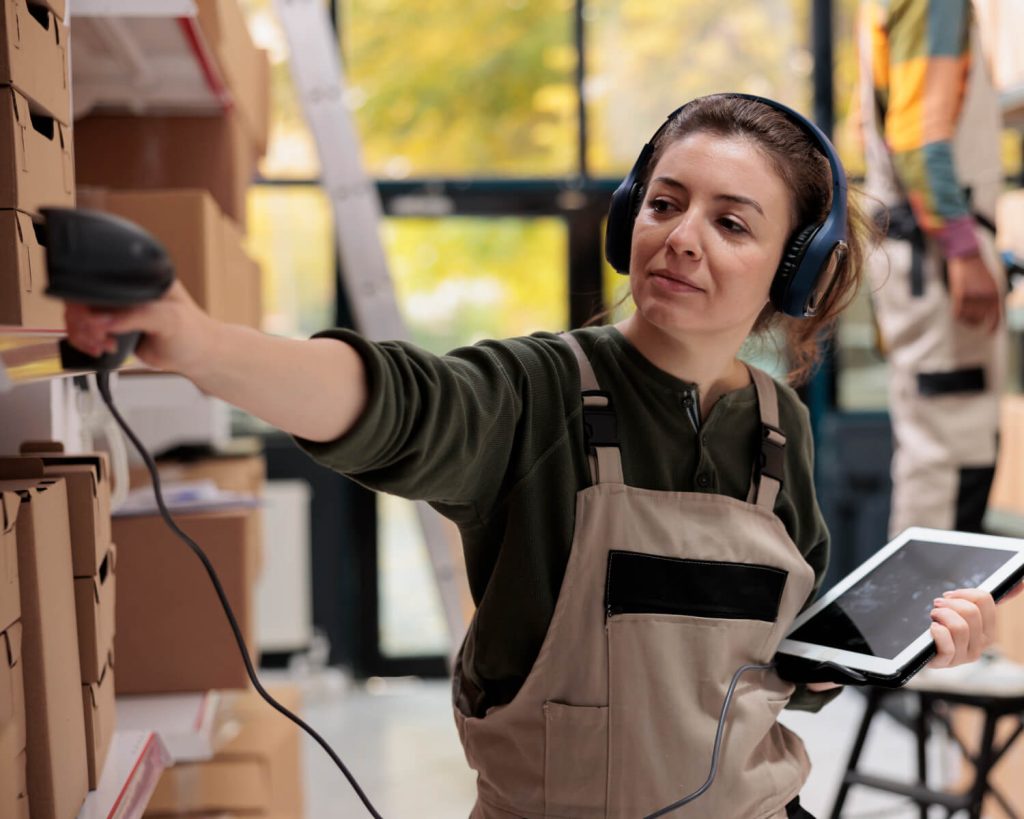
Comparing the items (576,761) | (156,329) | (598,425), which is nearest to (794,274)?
(598,425)

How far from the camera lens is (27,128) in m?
0.92

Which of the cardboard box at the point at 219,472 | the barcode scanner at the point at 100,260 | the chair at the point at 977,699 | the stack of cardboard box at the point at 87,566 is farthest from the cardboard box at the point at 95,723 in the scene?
the chair at the point at 977,699

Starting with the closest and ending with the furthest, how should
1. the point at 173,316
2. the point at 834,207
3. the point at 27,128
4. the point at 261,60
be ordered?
the point at 173,316 < the point at 27,128 < the point at 834,207 < the point at 261,60

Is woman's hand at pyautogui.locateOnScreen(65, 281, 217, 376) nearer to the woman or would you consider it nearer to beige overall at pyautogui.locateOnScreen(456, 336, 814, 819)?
the woman

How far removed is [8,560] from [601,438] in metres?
0.52

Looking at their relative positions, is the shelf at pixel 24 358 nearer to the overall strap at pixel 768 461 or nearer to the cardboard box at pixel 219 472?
the overall strap at pixel 768 461

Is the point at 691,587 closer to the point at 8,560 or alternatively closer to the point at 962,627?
the point at 962,627

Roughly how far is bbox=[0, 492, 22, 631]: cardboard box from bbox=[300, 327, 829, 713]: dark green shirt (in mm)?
266

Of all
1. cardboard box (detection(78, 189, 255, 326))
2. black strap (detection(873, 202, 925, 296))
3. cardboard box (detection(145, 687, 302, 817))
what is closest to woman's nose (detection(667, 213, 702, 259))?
cardboard box (detection(78, 189, 255, 326))

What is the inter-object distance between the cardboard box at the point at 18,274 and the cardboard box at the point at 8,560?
141mm

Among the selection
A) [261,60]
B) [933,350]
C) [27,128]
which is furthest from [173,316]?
[933,350]

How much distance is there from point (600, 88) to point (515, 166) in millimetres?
426

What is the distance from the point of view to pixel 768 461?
1156mm

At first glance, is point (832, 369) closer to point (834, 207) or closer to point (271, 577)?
point (271, 577)
